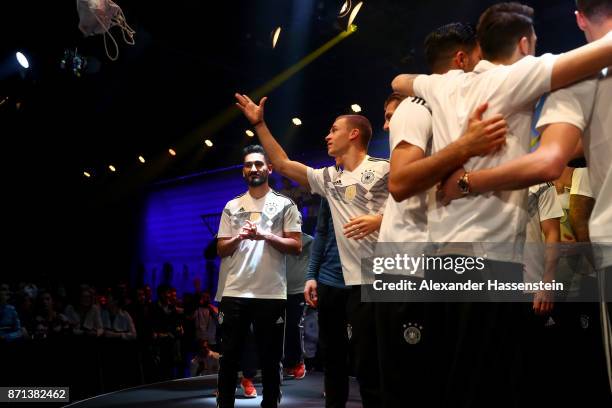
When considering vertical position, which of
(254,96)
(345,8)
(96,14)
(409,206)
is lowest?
(409,206)

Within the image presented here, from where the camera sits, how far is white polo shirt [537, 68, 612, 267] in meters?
1.59

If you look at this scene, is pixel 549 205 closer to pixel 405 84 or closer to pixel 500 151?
pixel 405 84

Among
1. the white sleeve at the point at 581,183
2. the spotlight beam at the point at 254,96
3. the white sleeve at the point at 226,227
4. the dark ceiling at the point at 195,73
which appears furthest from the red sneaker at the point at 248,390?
the spotlight beam at the point at 254,96

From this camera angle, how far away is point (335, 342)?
11.2ft

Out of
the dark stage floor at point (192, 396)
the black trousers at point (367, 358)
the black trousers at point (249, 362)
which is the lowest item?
the dark stage floor at point (192, 396)

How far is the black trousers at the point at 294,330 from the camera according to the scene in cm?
613

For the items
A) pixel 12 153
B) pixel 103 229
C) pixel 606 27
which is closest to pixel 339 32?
pixel 606 27

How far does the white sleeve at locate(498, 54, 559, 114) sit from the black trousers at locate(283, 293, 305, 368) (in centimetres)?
455

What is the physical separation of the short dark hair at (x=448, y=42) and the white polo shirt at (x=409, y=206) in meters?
0.19

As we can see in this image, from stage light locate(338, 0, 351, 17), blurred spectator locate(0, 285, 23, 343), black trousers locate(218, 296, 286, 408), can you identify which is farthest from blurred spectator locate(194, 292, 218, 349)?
stage light locate(338, 0, 351, 17)

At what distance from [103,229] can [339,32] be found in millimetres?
12061

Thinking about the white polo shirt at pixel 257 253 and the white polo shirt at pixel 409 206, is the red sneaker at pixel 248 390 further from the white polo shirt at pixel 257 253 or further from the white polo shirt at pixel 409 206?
the white polo shirt at pixel 409 206

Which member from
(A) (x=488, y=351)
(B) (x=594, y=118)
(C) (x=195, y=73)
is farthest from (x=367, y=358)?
(C) (x=195, y=73)

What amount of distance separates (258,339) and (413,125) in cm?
264
